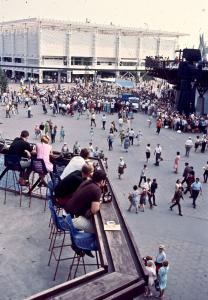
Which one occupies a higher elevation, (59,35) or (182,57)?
(59,35)

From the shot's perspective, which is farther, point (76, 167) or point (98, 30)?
point (98, 30)

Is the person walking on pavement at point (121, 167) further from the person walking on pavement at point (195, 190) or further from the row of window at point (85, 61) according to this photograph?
the row of window at point (85, 61)

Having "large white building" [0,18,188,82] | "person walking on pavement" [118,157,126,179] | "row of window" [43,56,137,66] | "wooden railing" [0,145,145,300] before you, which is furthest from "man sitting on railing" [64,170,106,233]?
"row of window" [43,56,137,66]

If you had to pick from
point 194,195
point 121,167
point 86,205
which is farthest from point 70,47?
point 86,205

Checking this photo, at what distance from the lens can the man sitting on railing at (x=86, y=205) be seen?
17.3 ft

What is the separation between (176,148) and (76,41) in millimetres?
76629

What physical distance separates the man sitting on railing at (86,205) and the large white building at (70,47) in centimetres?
A: 8700

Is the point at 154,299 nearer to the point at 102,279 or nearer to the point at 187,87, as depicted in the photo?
the point at 102,279

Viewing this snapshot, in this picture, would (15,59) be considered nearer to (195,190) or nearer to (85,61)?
(85,61)

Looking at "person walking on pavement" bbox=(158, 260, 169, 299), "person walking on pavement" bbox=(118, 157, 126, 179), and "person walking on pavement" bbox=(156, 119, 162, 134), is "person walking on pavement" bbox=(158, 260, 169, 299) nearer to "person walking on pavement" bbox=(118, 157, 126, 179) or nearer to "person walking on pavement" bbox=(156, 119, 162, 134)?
"person walking on pavement" bbox=(118, 157, 126, 179)

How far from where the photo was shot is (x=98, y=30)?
4070 inches

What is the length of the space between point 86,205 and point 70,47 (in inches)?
3788

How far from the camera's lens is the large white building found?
9394 centimetres

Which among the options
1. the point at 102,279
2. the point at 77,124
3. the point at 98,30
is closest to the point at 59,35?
the point at 98,30
